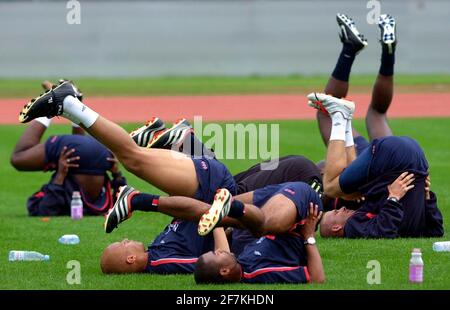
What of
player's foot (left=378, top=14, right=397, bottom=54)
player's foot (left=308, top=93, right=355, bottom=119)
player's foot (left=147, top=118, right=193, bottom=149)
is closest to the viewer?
player's foot (left=147, top=118, right=193, bottom=149)

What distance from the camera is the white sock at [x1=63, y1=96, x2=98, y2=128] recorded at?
28.9 feet

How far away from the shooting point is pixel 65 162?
1298 centimetres

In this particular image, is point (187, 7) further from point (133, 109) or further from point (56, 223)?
point (56, 223)

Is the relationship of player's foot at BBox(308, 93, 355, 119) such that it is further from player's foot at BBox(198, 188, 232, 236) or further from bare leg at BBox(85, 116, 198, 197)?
player's foot at BBox(198, 188, 232, 236)

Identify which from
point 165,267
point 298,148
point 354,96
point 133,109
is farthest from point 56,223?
point 354,96

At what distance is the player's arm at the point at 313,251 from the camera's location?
27.4 ft

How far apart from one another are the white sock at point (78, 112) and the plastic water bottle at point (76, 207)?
3.71 meters

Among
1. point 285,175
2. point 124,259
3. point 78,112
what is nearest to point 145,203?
point 124,259

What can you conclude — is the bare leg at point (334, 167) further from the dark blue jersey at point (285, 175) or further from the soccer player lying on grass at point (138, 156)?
the soccer player lying on grass at point (138, 156)

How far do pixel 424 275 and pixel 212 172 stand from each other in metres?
2.03

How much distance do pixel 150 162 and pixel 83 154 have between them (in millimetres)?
4213

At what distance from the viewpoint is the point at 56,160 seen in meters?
13.1

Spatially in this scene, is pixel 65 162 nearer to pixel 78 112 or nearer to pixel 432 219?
pixel 78 112

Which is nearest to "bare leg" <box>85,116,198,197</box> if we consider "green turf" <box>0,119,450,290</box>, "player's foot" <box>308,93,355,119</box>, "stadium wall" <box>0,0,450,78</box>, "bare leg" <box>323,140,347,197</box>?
"green turf" <box>0,119,450,290</box>
